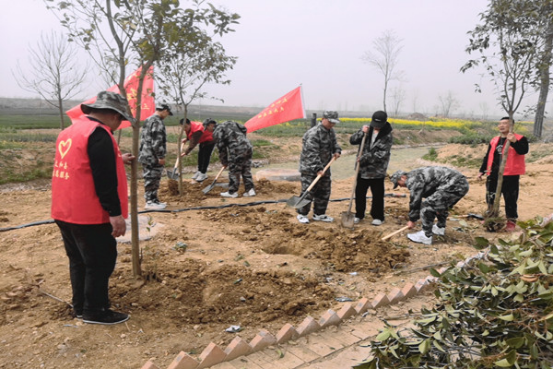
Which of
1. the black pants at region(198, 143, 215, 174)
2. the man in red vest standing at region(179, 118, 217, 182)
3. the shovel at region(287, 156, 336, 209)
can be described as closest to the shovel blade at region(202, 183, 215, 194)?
the man in red vest standing at region(179, 118, 217, 182)

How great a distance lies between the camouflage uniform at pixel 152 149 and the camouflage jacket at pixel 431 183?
3750 millimetres

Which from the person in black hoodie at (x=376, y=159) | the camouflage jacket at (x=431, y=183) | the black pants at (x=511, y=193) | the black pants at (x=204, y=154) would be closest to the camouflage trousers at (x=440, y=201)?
the camouflage jacket at (x=431, y=183)

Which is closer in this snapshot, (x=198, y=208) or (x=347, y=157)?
(x=198, y=208)

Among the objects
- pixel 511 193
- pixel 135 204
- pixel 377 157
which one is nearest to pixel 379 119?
pixel 377 157

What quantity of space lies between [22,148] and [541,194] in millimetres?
13210

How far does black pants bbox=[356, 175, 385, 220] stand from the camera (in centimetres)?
588

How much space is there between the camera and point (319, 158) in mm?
5863

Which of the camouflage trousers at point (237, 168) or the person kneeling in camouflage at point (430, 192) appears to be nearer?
the person kneeling in camouflage at point (430, 192)

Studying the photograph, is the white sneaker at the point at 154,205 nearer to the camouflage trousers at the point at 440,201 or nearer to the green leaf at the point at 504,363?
the camouflage trousers at the point at 440,201

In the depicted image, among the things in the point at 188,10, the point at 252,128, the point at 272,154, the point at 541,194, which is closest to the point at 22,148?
the point at 252,128

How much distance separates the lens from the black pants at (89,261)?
8.91 ft

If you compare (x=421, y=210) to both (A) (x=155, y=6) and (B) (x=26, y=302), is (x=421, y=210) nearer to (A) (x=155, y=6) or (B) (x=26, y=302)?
(A) (x=155, y=6)

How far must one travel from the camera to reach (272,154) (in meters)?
16.8

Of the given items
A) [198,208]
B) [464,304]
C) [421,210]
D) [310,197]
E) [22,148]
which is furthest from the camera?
[22,148]
